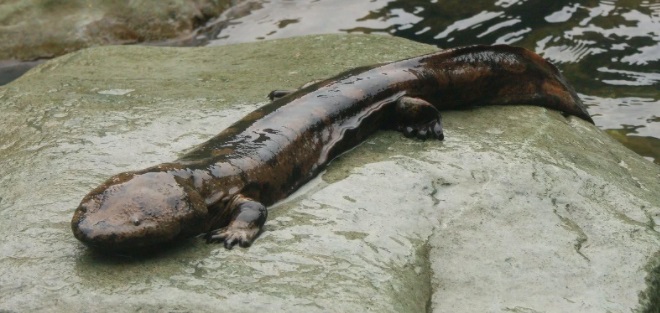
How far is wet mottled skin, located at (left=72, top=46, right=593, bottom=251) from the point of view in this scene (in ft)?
14.1

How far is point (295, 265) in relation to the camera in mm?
4414

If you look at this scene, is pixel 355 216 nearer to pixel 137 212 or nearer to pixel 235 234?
pixel 235 234

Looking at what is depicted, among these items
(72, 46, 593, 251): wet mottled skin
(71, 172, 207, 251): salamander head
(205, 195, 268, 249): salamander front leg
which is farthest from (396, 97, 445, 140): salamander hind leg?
(71, 172, 207, 251): salamander head

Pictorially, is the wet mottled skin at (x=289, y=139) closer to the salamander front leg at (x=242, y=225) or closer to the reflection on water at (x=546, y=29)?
the salamander front leg at (x=242, y=225)

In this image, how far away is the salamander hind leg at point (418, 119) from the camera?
241 inches

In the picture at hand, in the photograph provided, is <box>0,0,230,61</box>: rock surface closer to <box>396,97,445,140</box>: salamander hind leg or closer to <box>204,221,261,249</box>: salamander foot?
<box>396,97,445,140</box>: salamander hind leg

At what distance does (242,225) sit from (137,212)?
23.6 inches

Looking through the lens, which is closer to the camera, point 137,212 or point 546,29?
point 137,212

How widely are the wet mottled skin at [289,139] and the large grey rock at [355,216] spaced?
12 centimetres

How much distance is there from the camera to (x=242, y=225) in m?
4.64

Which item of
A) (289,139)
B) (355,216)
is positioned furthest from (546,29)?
(355,216)

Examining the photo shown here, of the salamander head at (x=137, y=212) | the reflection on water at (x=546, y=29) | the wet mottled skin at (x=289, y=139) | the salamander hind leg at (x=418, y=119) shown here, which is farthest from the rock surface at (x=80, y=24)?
the salamander head at (x=137, y=212)

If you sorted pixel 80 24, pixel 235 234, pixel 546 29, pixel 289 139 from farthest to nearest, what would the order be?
1. pixel 546 29
2. pixel 80 24
3. pixel 289 139
4. pixel 235 234

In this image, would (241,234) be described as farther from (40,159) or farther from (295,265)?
(40,159)
